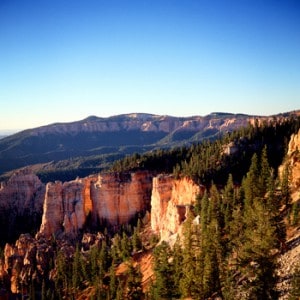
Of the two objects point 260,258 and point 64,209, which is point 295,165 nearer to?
point 260,258

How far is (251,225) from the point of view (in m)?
44.5

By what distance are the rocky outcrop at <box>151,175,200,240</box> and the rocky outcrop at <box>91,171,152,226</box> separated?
365 inches

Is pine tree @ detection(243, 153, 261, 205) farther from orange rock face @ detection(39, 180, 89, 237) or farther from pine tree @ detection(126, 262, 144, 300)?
orange rock face @ detection(39, 180, 89, 237)

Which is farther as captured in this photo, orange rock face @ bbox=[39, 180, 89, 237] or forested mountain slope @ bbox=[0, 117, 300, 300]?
orange rock face @ bbox=[39, 180, 89, 237]


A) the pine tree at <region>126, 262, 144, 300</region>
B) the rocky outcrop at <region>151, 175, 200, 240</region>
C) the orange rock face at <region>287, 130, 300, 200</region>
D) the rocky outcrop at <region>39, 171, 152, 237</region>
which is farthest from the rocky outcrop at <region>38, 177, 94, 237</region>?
the orange rock face at <region>287, 130, 300, 200</region>

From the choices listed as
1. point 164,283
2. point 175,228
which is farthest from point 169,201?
point 164,283

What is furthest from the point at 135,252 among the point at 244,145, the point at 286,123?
the point at 286,123

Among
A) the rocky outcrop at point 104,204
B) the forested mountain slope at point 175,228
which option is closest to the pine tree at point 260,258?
the forested mountain slope at point 175,228

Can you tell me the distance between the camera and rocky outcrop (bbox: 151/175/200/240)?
72250mm

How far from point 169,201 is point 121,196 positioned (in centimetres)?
1848

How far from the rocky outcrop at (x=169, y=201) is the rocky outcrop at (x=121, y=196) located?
9275 millimetres

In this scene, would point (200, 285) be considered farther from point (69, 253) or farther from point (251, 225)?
point (69, 253)

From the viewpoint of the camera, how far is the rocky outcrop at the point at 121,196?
95.4 meters

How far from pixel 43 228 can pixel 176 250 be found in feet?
180
